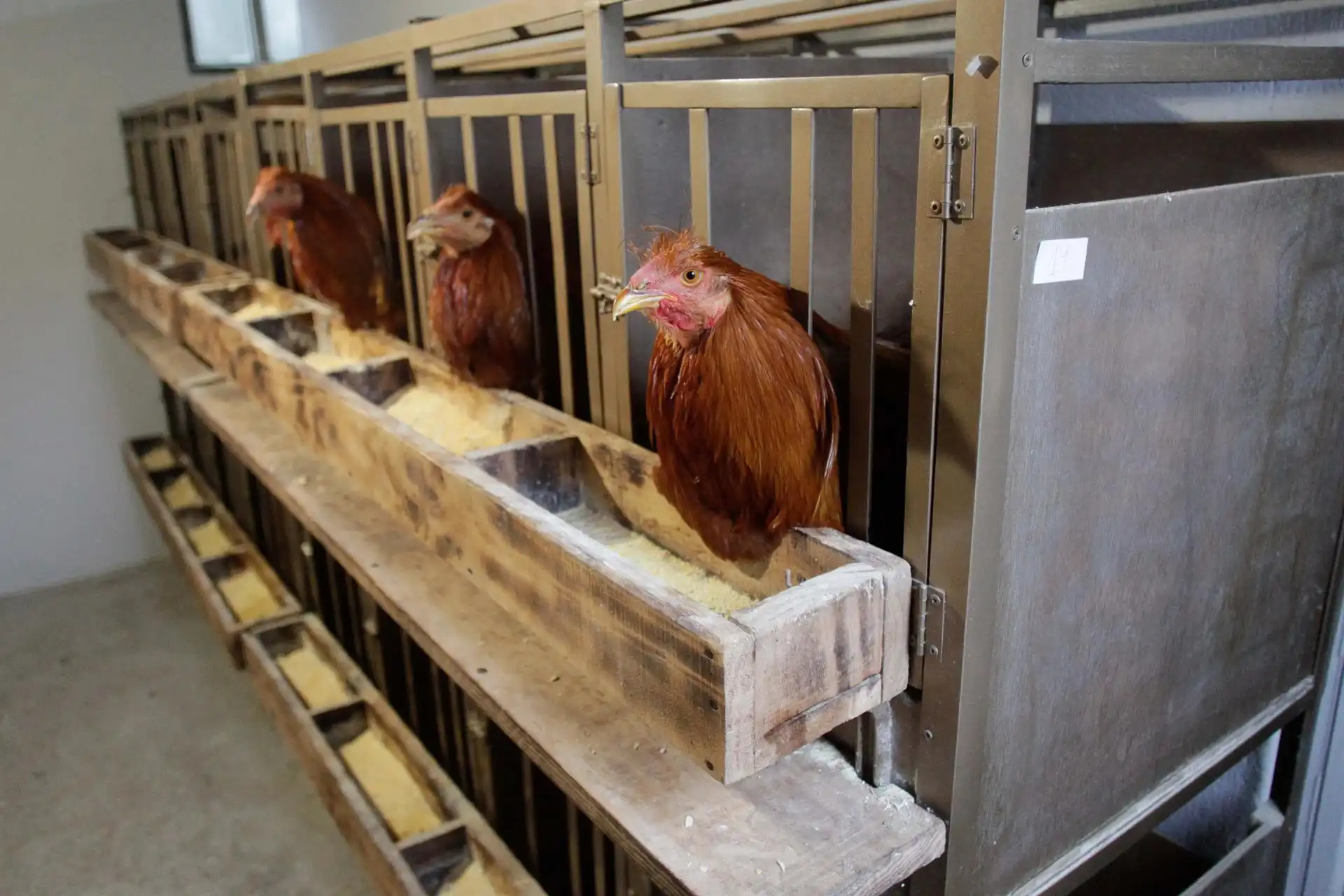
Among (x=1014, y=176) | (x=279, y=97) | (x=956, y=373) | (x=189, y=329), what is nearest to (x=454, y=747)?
(x=189, y=329)

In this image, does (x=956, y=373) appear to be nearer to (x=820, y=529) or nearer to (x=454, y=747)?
(x=820, y=529)

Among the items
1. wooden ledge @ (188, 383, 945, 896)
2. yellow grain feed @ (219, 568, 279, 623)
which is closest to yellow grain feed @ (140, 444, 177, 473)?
yellow grain feed @ (219, 568, 279, 623)

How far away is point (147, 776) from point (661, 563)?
243cm

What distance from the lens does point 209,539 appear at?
3.65 metres

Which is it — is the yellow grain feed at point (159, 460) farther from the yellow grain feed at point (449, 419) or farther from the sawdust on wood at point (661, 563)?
the sawdust on wood at point (661, 563)

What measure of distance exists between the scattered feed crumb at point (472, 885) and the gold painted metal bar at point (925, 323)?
1061 millimetres

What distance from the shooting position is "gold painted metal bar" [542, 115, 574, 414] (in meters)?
1.61

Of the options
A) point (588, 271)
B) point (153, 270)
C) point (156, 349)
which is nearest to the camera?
point (588, 271)

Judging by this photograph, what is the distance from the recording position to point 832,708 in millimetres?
1042

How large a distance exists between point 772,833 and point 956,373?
53cm

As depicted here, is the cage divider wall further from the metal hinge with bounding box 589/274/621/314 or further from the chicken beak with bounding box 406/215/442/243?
the chicken beak with bounding box 406/215/442/243

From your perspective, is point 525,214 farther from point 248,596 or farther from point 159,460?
point 159,460

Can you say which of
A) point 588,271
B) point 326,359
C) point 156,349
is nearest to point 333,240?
point 326,359

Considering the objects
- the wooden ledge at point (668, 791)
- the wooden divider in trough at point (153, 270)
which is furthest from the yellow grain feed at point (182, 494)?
the wooden ledge at point (668, 791)
